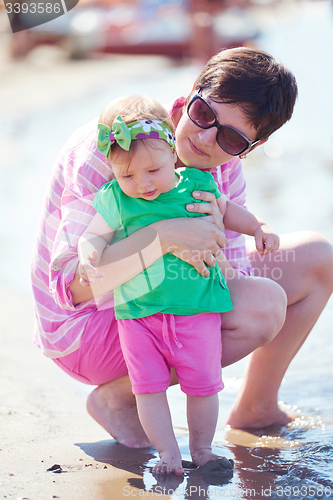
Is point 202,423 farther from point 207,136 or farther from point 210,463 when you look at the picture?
point 207,136

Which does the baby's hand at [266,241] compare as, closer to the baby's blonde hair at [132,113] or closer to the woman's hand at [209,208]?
the woman's hand at [209,208]

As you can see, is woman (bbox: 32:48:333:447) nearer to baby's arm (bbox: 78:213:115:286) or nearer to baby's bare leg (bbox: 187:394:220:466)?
baby's arm (bbox: 78:213:115:286)

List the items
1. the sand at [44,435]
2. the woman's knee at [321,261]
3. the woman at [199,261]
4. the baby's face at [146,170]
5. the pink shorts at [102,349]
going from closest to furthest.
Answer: the sand at [44,435] → the baby's face at [146,170] → the woman at [199,261] → the pink shorts at [102,349] → the woman's knee at [321,261]

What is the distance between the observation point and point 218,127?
6.24 ft

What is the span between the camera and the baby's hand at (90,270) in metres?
1.71

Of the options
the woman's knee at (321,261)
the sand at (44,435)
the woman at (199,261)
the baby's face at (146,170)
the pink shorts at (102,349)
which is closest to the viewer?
the sand at (44,435)

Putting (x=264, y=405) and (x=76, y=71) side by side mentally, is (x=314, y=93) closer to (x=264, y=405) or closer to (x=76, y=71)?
(x=76, y=71)

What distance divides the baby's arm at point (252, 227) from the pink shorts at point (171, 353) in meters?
0.33

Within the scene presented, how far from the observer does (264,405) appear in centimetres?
228

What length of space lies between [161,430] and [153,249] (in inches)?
21.7

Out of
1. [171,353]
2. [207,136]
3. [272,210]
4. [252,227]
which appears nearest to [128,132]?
[207,136]

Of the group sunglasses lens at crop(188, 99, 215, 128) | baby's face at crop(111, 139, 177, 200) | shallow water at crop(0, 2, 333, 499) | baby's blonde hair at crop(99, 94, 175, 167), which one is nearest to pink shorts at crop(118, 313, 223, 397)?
shallow water at crop(0, 2, 333, 499)

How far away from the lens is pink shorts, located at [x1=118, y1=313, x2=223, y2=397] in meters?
1.80

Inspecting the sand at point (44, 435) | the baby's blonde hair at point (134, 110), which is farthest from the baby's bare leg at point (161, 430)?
the baby's blonde hair at point (134, 110)
